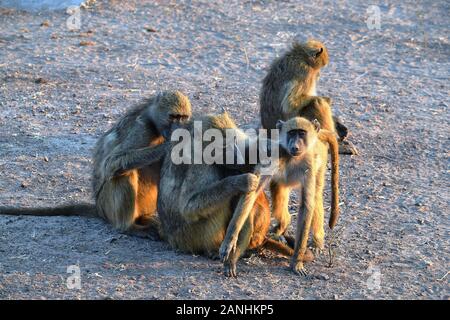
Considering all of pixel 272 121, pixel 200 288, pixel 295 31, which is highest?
pixel 295 31

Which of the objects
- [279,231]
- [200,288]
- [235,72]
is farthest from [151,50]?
[200,288]

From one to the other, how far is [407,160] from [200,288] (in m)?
3.19

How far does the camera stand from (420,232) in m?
6.15

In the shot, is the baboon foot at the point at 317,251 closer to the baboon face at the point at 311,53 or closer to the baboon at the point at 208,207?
the baboon at the point at 208,207

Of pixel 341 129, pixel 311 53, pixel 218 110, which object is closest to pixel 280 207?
pixel 311 53

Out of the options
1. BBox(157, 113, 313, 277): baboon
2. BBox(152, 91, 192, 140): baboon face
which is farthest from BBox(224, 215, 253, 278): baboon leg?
BBox(152, 91, 192, 140): baboon face

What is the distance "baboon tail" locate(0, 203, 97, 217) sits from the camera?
246 inches

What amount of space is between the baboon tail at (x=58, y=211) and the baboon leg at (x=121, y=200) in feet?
0.87

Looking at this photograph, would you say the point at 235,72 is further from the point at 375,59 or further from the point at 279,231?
the point at 279,231

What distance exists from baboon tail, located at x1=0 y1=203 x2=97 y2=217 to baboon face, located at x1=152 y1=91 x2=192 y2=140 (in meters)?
0.83

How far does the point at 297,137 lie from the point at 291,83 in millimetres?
1824

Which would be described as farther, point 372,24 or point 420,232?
point 372,24

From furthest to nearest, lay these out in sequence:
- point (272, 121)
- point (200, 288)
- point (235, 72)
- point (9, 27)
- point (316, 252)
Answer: point (9, 27)
point (235, 72)
point (272, 121)
point (316, 252)
point (200, 288)

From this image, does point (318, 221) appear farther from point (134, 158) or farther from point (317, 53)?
point (317, 53)
